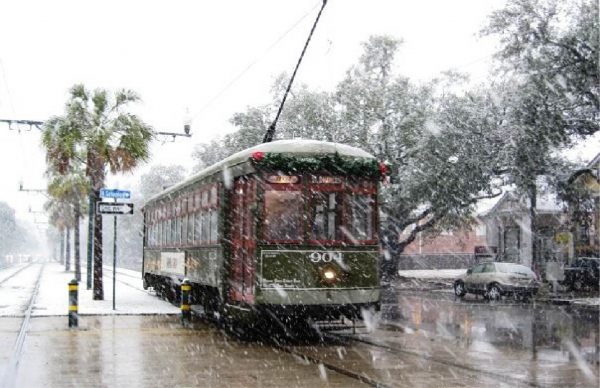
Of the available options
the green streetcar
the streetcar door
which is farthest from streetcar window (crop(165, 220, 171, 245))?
the streetcar door

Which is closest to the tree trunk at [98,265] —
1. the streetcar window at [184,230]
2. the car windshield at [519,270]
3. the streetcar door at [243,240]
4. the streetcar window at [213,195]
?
the streetcar window at [184,230]

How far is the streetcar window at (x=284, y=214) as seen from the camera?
12.5m

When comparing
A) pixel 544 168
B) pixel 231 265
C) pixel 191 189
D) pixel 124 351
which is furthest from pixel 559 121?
pixel 124 351

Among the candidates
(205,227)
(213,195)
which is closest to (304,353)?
(213,195)

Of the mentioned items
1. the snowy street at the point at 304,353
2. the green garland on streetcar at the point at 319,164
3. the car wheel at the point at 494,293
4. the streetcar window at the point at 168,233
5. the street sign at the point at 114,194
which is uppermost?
the green garland on streetcar at the point at 319,164

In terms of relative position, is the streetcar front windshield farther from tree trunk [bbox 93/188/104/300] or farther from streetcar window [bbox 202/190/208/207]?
tree trunk [bbox 93/188/104/300]

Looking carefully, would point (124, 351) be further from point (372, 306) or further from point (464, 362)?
point (464, 362)

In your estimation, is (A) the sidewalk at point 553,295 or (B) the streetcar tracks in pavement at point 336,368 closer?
(B) the streetcar tracks in pavement at point 336,368

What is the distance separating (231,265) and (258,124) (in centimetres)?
2678

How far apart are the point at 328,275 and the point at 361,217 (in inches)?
46.2

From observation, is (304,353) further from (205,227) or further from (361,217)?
(205,227)

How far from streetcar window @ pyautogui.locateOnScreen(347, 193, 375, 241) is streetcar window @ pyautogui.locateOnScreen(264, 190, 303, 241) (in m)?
0.91

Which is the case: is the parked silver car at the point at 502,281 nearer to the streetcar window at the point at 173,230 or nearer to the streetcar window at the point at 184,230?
the streetcar window at the point at 173,230

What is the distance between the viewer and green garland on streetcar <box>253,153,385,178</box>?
12539 millimetres
